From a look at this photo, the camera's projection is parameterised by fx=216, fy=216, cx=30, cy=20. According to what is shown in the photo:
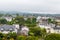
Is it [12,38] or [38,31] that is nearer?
[12,38]

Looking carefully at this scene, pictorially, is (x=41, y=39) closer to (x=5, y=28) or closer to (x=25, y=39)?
(x=25, y=39)

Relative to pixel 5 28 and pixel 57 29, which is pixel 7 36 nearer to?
pixel 5 28

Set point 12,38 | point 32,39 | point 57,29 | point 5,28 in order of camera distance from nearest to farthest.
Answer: point 32,39
point 12,38
point 5,28
point 57,29

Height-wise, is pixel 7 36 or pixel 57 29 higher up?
pixel 7 36

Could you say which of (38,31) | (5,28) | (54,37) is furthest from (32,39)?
(5,28)

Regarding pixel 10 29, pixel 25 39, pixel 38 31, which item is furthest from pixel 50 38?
pixel 10 29

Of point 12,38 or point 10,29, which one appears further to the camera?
point 10,29

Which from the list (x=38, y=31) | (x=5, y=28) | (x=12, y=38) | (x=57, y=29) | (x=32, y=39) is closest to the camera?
(x=32, y=39)

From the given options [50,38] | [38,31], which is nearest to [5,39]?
[50,38]

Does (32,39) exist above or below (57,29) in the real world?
above
